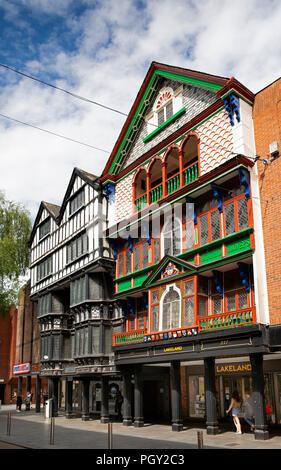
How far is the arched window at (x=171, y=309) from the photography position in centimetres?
2067

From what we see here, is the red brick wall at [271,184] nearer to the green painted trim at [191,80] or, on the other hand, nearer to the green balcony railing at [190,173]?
the green painted trim at [191,80]

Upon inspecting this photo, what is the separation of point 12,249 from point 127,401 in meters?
18.6

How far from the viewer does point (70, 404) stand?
102ft

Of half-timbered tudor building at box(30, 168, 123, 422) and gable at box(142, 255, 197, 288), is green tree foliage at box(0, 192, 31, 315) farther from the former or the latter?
gable at box(142, 255, 197, 288)

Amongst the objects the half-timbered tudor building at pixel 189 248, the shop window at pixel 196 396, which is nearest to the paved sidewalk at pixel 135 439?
the half-timbered tudor building at pixel 189 248

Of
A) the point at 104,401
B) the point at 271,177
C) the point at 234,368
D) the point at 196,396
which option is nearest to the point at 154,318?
the point at 234,368

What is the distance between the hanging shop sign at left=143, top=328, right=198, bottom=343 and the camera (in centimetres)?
1945

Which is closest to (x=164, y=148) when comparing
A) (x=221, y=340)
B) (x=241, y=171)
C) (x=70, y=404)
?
(x=241, y=171)

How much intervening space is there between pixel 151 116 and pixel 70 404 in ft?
65.1

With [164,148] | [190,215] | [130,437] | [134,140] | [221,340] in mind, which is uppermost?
[134,140]

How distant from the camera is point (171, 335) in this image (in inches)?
808

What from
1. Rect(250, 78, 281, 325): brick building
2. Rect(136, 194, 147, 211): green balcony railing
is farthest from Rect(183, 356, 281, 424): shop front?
Rect(136, 194, 147, 211): green balcony railing

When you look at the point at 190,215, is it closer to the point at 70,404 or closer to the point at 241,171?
the point at 241,171

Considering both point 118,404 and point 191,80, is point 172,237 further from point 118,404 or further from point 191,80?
point 118,404
